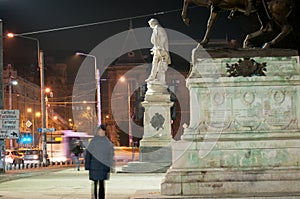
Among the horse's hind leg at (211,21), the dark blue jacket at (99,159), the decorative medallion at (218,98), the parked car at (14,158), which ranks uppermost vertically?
the horse's hind leg at (211,21)

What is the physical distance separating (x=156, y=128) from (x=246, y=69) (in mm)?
12797

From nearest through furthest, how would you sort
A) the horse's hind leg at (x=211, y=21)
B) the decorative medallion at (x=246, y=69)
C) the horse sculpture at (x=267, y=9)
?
the decorative medallion at (x=246, y=69) < the horse sculpture at (x=267, y=9) < the horse's hind leg at (x=211, y=21)

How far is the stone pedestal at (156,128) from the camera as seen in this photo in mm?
23969

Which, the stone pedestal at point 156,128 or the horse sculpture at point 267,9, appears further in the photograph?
the stone pedestal at point 156,128

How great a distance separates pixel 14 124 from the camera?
2042 centimetres

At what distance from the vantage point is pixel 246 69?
12.1 m

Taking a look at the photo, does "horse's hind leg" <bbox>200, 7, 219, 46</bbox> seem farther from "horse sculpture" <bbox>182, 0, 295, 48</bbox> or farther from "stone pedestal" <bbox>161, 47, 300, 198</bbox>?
"stone pedestal" <bbox>161, 47, 300, 198</bbox>

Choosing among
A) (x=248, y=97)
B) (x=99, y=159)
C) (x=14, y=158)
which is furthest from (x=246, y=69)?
(x=14, y=158)

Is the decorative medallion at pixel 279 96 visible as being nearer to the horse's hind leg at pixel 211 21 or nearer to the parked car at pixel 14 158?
the horse's hind leg at pixel 211 21

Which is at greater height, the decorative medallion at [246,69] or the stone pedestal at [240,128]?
the decorative medallion at [246,69]

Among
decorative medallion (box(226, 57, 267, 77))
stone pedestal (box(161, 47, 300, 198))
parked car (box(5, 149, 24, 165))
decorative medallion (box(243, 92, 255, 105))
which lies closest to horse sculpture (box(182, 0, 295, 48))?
stone pedestal (box(161, 47, 300, 198))

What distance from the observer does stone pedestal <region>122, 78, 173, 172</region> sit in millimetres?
23969

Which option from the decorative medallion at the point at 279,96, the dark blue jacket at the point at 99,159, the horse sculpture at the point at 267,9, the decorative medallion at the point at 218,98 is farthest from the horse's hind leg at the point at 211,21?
the dark blue jacket at the point at 99,159

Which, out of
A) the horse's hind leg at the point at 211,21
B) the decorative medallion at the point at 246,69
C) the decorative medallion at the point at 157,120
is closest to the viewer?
the decorative medallion at the point at 246,69
